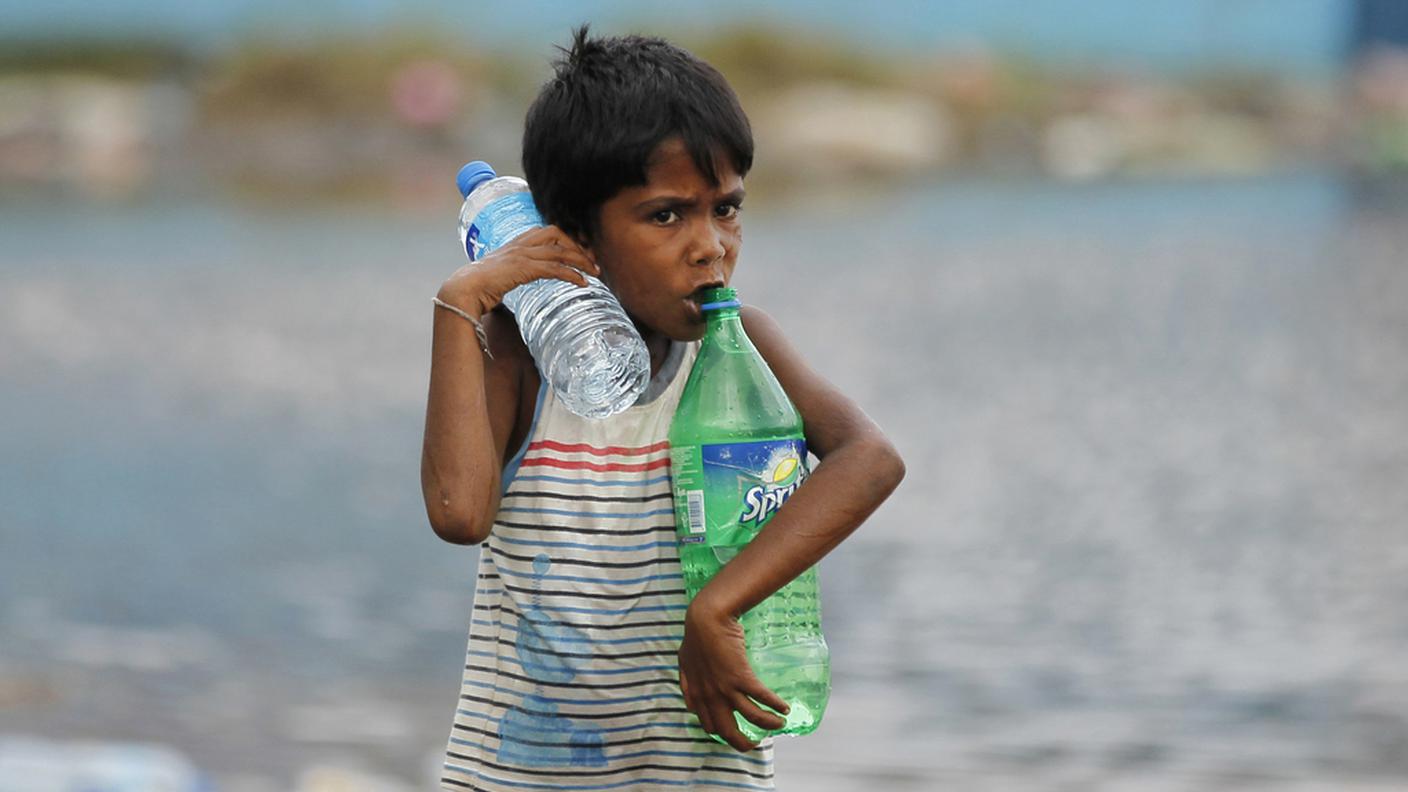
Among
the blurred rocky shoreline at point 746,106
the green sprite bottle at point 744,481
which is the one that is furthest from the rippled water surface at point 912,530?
the blurred rocky shoreline at point 746,106

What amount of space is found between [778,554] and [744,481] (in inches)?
3.1

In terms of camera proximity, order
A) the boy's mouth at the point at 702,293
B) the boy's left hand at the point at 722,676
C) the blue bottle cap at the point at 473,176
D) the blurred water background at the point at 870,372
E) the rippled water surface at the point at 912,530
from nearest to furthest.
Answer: the boy's left hand at the point at 722,676 < the boy's mouth at the point at 702,293 < the blue bottle cap at the point at 473,176 < the rippled water surface at the point at 912,530 < the blurred water background at the point at 870,372

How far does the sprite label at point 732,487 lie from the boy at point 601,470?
3cm

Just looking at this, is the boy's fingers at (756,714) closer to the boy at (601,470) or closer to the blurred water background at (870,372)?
the boy at (601,470)

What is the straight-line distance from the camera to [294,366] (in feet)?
37.6

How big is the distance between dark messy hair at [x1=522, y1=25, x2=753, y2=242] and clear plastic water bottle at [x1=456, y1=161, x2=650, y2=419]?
6 centimetres

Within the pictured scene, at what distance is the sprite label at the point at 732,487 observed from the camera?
183cm

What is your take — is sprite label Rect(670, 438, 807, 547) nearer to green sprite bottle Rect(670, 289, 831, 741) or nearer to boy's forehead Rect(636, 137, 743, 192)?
green sprite bottle Rect(670, 289, 831, 741)

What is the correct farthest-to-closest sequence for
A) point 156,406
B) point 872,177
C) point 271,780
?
1. point 872,177
2. point 156,406
3. point 271,780

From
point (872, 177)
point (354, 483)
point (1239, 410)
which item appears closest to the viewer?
point (354, 483)

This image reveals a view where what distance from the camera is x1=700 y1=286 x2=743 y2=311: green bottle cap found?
1879 millimetres

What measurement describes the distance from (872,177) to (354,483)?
16508 millimetres

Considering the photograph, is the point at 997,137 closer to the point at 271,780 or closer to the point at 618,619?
the point at 271,780

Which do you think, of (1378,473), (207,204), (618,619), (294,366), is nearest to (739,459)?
(618,619)
